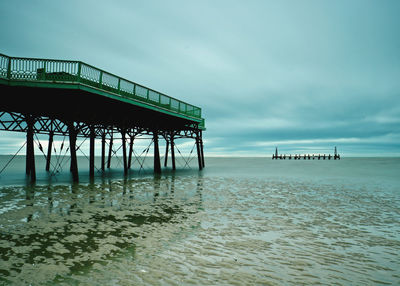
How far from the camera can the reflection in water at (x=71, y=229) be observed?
4.53 m

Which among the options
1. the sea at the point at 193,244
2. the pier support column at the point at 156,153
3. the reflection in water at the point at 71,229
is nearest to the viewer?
the sea at the point at 193,244

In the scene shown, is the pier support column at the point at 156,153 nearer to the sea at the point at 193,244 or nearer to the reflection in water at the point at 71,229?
the reflection in water at the point at 71,229

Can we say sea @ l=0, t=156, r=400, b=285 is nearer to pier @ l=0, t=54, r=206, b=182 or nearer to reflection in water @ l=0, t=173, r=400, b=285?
reflection in water @ l=0, t=173, r=400, b=285

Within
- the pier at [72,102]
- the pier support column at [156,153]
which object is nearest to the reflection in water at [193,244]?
the pier at [72,102]

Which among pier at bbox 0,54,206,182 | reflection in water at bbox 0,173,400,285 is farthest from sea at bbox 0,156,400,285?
pier at bbox 0,54,206,182

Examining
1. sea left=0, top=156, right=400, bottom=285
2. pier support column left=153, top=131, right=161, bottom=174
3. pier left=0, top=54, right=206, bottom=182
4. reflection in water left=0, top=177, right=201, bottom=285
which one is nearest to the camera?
sea left=0, top=156, right=400, bottom=285

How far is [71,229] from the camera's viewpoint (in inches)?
268

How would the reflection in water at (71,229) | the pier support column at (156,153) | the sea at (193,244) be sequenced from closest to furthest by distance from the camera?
the sea at (193,244), the reflection in water at (71,229), the pier support column at (156,153)

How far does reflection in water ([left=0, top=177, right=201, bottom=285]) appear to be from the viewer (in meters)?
4.53

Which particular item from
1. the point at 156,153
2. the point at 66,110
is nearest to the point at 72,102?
the point at 66,110

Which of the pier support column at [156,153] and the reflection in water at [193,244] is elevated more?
the pier support column at [156,153]

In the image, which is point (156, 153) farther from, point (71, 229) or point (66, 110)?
point (71, 229)

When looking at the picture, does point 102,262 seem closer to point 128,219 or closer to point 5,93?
point 128,219

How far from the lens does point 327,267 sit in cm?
485
